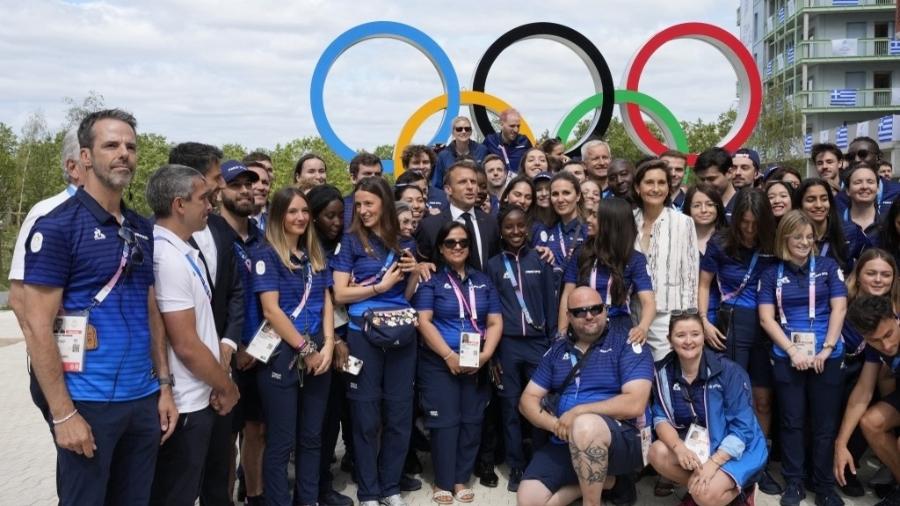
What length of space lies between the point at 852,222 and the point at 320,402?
13.8 feet

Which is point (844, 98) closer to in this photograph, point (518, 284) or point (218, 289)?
point (518, 284)

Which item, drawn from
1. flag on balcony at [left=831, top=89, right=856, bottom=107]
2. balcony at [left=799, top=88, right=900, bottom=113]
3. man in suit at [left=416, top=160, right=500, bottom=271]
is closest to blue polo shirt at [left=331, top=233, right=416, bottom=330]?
man in suit at [left=416, top=160, right=500, bottom=271]

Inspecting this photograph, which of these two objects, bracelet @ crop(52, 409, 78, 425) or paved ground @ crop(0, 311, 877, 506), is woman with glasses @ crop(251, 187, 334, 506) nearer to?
paved ground @ crop(0, 311, 877, 506)

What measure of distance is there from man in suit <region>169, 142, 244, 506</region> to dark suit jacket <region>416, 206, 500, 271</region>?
1.49 meters

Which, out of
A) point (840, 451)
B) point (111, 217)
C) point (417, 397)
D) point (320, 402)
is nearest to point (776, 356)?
point (840, 451)

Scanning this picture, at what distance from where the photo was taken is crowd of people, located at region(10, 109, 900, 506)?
4309 millimetres

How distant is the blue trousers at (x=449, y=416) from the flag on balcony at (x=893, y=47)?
4390 cm

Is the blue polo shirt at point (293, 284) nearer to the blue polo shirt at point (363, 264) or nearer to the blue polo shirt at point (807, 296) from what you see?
the blue polo shirt at point (363, 264)


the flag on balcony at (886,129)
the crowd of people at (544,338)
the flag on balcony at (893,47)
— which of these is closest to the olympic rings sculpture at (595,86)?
the crowd of people at (544,338)

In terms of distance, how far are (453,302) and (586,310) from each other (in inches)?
36.6

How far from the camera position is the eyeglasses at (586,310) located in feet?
14.6

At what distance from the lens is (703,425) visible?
14.8ft

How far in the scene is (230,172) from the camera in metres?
4.28

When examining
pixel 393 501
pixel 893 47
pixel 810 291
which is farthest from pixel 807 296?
pixel 893 47
